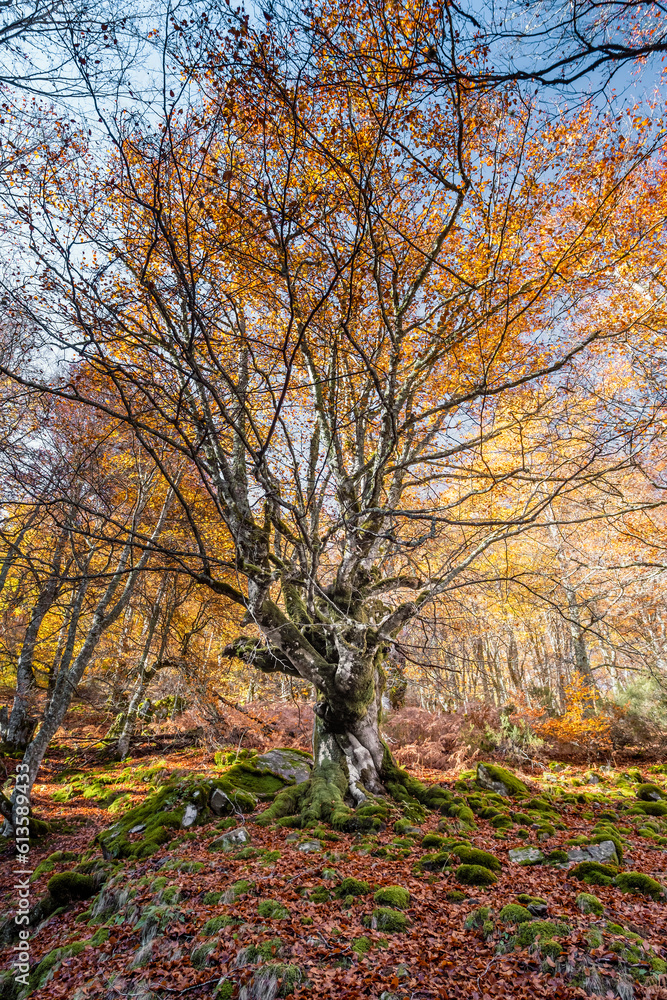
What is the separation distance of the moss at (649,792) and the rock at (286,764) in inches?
217

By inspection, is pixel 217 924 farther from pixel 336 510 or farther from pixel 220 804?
pixel 336 510

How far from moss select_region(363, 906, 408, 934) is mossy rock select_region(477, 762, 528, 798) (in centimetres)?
443

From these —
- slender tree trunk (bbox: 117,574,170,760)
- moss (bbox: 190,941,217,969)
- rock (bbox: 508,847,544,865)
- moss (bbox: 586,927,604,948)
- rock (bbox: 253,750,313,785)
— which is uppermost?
slender tree trunk (bbox: 117,574,170,760)

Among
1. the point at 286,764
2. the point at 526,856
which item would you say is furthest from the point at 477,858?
the point at 286,764

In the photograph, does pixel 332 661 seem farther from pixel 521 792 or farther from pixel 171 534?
pixel 171 534

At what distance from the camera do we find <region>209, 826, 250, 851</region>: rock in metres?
4.84

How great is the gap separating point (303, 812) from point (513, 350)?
7251 millimetres

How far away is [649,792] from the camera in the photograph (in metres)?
6.89

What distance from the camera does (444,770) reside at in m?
9.16

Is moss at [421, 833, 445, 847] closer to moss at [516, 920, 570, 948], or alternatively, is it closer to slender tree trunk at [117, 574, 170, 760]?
moss at [516, 920, 570, 948]

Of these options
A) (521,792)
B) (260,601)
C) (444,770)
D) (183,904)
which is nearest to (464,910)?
(183,904)

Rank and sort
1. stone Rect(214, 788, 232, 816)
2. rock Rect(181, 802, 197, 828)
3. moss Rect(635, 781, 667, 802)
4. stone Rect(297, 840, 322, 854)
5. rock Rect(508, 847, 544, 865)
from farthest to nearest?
moss Rect(635, 781, 667, 802) < stone Rect(214, 788, 232, 816) < rock Rect(181, 802, 197, 828) < stone Rect(297, 840, 322, 854) < rock Rect(508, 847, 544, 865)

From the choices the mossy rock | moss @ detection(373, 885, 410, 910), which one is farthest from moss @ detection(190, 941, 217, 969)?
the mossy rock

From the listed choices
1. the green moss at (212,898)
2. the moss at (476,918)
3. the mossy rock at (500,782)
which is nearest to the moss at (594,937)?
the moss at (476,918)
